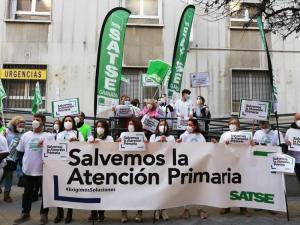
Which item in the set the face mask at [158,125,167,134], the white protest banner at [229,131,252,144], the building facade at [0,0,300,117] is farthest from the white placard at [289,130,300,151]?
the building facade at [0,0,300,117]

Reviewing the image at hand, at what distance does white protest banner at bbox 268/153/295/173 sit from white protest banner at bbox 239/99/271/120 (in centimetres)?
88

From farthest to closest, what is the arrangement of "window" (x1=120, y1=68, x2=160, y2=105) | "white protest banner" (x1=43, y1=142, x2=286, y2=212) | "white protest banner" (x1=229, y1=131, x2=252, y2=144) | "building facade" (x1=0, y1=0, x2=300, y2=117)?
"window" (x1=120, y1=68, x2=160, y2=105)
"building facade" (x1=0, y1=0, x2=300, y2=117)
"white protest banner" (x1=229, y1=131, x2=252, y2=144)
"white protest banner" (x1=43, y1=142, x2=286, y2=212)

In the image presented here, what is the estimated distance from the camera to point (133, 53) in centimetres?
1661

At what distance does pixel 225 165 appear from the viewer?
8.27 m

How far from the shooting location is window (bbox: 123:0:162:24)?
56.4ft

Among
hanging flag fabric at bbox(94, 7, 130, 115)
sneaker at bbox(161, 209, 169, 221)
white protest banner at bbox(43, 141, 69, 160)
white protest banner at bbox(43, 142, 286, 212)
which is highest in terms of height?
hanging flag fabric at bbox(94, 7, 130, 115)

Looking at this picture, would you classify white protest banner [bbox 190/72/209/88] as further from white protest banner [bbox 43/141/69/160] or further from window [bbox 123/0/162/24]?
white protest banner [bbox 43/141/69/160]

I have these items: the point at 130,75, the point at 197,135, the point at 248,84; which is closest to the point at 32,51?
the point at 130,75

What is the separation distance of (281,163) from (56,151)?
3.97 metres

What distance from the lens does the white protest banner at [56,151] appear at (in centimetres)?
798

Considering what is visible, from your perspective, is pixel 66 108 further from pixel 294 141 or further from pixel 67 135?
pixel 294 141

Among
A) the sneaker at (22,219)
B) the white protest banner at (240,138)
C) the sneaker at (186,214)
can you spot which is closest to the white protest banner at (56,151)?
the sneaker at (22,219)

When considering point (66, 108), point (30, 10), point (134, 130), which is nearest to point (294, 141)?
point (134, 130)

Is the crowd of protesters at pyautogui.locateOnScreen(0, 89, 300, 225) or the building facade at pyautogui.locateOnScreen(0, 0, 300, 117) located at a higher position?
the building facade at pyautogui.locateOnScreen(0, 0, 300, 117)
